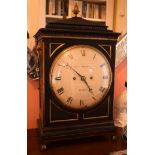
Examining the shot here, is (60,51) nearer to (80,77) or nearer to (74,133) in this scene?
(80,77)

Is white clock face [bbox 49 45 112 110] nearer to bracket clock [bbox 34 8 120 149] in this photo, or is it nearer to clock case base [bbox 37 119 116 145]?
bracket clock [bbox 34 8 120 149]

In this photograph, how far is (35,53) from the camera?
4.32 feet

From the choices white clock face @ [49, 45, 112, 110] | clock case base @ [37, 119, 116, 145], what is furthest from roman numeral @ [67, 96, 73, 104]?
clock case base @ [37, 119, 116, 145]

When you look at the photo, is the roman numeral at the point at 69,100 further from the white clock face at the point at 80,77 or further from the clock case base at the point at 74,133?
the clock case base at the point at 74,133

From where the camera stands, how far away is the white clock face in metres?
0.96

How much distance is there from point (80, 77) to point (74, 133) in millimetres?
252

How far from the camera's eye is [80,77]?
1.00 metres

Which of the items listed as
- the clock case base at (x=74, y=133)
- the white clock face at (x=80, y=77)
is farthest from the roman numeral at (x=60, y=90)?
the clock case base at (x=74, y=133)

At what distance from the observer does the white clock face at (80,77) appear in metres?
0.96

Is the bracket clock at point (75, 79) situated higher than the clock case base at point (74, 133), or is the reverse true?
the bracket clock at point (75, 79)

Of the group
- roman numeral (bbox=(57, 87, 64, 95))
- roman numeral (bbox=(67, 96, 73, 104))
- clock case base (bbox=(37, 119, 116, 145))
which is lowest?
clock case base (bbox=(37, 119, 116, 145))
